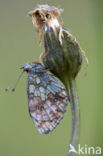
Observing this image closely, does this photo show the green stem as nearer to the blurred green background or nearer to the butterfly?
the butterfly

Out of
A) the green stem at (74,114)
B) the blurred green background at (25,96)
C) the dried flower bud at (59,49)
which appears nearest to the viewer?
the green stem at (74,114)

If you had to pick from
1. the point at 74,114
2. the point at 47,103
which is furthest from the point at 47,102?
the point at 74,114

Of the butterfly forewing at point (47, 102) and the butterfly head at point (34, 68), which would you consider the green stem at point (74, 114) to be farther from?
the butterfly head at point (34, 68)

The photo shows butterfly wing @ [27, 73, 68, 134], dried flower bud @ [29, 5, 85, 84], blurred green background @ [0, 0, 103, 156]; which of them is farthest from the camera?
blurred green background @ [0, 0, 103, 156]

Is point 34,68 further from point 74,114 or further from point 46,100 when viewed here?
point 74,114

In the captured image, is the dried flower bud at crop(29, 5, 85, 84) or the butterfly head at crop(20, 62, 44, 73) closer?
the dried flower bud at crop(29, 5, 85, 84)

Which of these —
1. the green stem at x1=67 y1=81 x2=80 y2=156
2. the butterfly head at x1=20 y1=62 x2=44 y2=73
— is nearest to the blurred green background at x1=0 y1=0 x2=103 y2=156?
the butterfly head at x1=20 y1=62 x2=44 y2=73

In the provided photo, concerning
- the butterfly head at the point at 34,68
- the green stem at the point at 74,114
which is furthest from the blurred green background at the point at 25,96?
the green stem at the point at 74,114

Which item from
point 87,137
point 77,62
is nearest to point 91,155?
point 87,137
